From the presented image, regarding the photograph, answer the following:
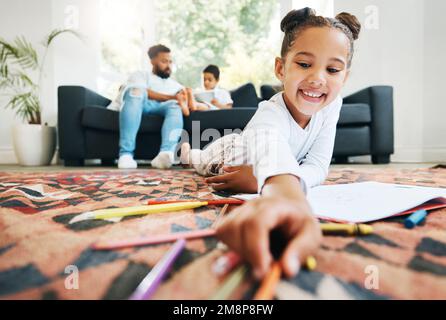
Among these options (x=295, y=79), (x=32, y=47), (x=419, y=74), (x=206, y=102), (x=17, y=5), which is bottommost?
(x=295, y=79)

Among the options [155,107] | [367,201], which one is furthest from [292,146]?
[155,107]

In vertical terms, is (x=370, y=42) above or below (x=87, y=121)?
above

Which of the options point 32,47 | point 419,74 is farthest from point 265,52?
point 32,47

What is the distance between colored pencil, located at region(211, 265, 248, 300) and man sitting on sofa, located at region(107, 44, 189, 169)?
1.45 metres

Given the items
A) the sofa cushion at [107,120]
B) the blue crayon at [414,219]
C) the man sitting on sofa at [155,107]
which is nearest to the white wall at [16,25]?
the sofa cushion at [107,120]

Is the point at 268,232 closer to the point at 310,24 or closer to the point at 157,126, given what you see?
the point at 310,24

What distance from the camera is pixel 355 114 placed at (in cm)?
195

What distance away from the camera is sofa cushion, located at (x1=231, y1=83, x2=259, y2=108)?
7.67ft

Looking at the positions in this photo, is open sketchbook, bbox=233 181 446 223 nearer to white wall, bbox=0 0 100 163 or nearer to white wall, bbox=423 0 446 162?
white wall, bbox=423 0 446 162

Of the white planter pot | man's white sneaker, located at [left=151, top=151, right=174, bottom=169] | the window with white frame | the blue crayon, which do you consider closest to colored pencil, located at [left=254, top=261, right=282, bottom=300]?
the blue crayon

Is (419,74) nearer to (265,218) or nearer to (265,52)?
(265,52)

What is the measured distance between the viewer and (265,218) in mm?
262
